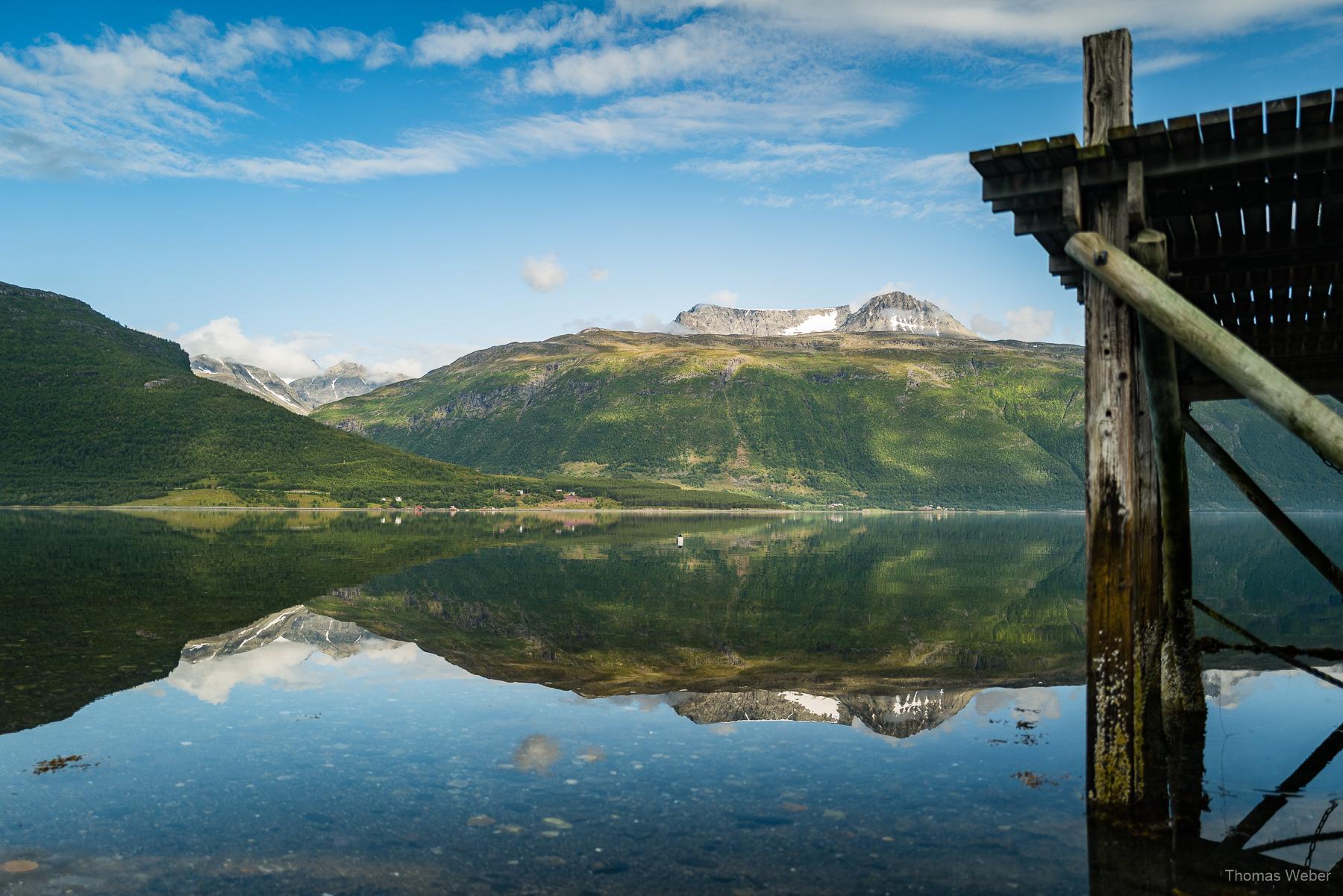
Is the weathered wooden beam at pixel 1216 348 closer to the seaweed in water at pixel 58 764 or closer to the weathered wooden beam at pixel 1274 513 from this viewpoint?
the weathered wooden beam at pixel 1274 513

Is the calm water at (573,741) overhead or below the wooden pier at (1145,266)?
below

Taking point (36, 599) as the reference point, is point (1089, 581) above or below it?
above

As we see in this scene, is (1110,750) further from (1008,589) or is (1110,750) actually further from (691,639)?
(1008,589)

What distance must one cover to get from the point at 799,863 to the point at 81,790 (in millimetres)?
9918

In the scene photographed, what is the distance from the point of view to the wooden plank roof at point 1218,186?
9.53 meters

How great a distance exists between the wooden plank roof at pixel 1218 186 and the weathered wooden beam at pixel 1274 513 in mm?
3478

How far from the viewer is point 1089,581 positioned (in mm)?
11125

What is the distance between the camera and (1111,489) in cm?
1076

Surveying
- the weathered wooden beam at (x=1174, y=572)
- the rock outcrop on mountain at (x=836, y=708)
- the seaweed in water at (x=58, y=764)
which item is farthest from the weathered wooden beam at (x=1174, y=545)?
the seaweed in water at (x=58, y=764)

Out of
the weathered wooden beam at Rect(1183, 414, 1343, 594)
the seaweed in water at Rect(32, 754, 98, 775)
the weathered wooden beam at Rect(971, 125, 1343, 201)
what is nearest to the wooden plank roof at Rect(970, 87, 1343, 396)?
the weathered wooden beam at Rect(971, 125, 1343, 201)

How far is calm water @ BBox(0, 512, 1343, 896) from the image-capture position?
10.3 meters

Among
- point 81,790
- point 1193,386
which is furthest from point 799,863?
point 1193,386

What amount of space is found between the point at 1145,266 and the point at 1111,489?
2.67m

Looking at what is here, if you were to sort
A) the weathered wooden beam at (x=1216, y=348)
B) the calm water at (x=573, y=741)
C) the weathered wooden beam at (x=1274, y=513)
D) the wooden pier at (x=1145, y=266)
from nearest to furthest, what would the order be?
the weathered wooden beam at (x=1216, y=348) < the wooden pier at (x=1145, y=266) < the calm water at (x=573, y=741) < the weathered wooden beam at (x=1274, y=513)
